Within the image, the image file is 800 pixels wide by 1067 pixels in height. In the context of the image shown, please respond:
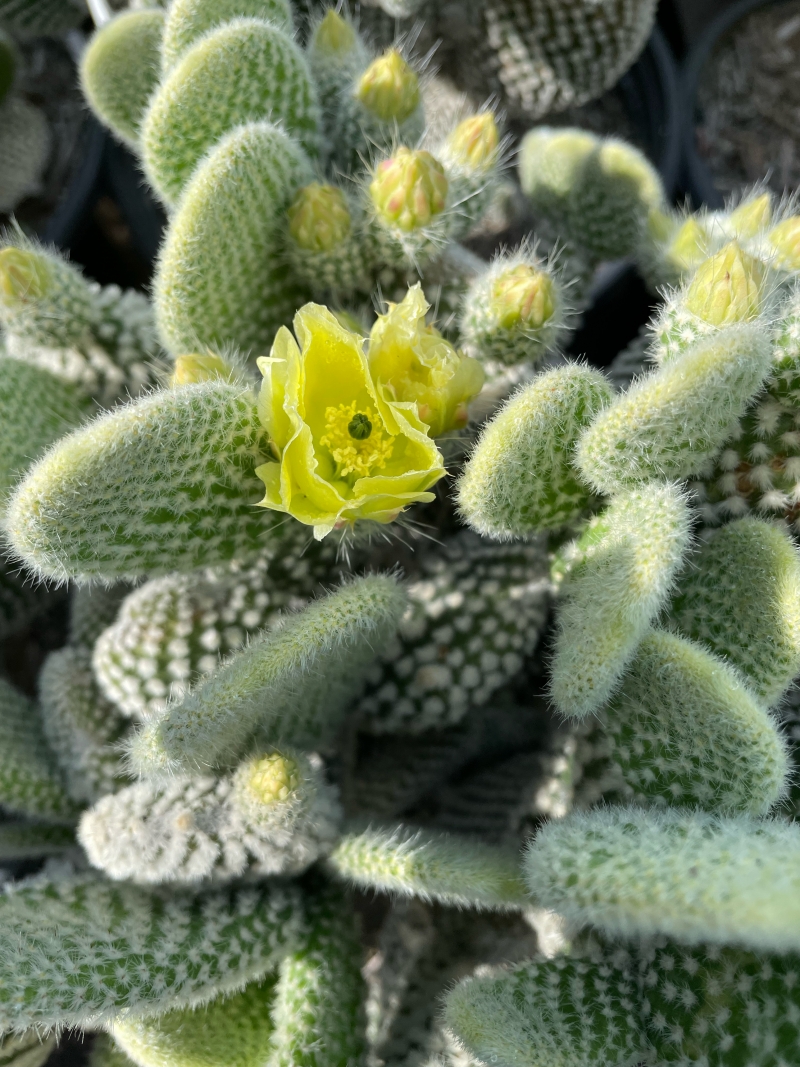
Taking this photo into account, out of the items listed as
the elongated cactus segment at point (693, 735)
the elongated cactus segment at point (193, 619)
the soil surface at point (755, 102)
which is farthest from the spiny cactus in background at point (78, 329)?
the soil surface at point (755, 102)

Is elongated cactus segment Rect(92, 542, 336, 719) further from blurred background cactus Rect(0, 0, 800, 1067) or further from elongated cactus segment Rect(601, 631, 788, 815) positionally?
elongated cactus segment Rect(601, 631, 788, 815)

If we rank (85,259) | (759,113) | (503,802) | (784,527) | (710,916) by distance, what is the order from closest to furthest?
(710,916) → (784,527) → (503,802) → (85,259) → (759,113)

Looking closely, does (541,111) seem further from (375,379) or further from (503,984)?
(503,984)

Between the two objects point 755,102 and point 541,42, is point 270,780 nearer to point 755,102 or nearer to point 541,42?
point 541,42

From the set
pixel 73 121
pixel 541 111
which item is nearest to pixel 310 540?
pixel 541 111

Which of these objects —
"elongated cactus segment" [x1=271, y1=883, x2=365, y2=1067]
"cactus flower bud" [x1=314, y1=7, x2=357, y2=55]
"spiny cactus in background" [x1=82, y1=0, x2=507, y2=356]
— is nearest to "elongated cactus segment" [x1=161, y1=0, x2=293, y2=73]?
"spiny cactus in background" [x1=82, y1=0, x2=507, y2=356]

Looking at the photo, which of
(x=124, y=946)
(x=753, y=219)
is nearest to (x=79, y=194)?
(x=753, y=219)
